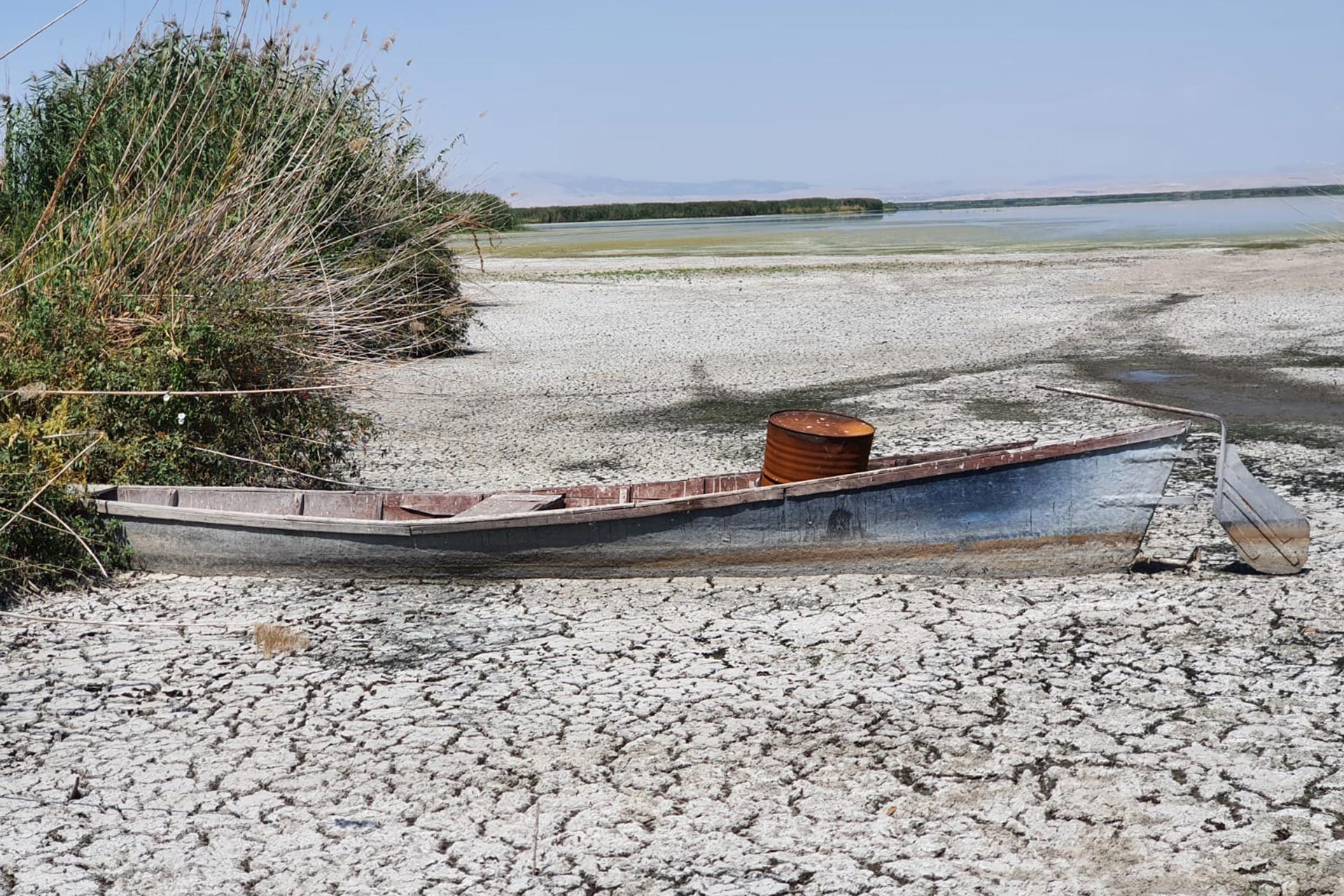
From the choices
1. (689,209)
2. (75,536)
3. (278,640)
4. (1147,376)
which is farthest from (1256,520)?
(689,209)

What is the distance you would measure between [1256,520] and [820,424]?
227 centimetres

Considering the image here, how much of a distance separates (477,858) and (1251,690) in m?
3.11

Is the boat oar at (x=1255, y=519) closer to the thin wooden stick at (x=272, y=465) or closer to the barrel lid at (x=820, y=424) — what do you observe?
the barrel lid at (x=820, y=424)

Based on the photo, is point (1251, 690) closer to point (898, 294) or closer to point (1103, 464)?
point (1103, 464)

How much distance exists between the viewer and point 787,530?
6.17 metres

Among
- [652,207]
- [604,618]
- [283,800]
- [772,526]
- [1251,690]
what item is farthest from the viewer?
[652,207]

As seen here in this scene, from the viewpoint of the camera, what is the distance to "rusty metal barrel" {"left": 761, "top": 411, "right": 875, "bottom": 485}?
6.45m

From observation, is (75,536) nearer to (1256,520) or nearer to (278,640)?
(278,640)

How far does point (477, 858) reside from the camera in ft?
Answer: 11.8

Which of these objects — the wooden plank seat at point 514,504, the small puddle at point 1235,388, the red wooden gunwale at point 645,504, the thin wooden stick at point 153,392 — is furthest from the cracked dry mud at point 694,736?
the small puddle at point 1235,388

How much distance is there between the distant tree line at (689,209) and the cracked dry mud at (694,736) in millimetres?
78552

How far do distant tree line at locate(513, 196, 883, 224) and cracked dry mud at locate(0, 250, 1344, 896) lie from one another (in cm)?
7855

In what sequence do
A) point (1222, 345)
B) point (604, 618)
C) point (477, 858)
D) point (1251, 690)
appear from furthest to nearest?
point (1222, 345), point (604, 618), point (1251, 690), point (477, 858)

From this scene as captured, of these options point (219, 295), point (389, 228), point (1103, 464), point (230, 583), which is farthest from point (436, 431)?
point (1103, 464)
